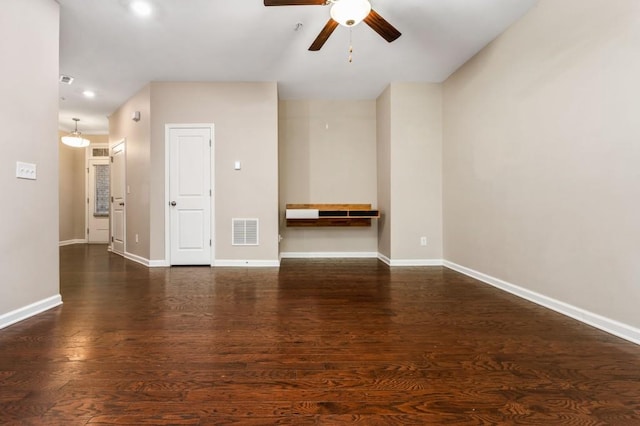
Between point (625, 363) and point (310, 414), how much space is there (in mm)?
1803

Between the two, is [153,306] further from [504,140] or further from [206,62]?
[504,140]

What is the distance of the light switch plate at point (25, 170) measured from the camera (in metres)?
2.20

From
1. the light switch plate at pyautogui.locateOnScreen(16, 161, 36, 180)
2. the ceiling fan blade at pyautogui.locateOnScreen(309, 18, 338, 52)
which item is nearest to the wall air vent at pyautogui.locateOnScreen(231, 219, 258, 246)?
the light switch plate at pyautogui.locateOnScreen(16, 161, 36, 180)

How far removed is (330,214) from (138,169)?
3.14 metres

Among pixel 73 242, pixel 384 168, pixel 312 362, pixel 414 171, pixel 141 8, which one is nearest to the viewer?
pixel 312 362

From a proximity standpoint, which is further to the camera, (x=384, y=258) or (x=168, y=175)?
(x=384, y=258)

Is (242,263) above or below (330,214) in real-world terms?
below

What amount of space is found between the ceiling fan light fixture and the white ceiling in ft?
1.86

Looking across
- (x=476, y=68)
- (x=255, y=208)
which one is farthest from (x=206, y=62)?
(x=476, y=68)

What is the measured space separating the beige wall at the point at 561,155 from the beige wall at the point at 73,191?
8.25 meters

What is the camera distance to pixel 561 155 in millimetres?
2389

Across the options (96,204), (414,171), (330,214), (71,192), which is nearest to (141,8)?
(330,214)

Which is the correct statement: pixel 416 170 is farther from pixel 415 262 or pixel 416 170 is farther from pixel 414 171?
pixel 415 262

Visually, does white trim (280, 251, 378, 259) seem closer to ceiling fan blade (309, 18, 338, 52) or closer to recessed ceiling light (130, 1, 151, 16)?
ceiling fan blade (309, 18, 338, 52)
